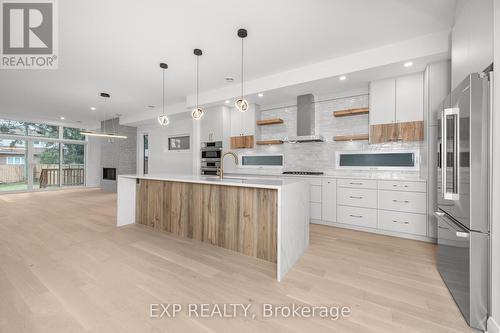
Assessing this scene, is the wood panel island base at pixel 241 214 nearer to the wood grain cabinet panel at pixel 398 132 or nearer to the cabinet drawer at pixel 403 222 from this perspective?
the cabinet drawer at pixel 403 222

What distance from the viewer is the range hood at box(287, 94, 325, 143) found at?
14.7 ft

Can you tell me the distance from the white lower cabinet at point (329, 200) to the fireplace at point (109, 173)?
798 cm

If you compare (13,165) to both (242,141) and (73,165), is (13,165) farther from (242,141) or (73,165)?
(242,141)

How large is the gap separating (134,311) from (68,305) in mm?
538

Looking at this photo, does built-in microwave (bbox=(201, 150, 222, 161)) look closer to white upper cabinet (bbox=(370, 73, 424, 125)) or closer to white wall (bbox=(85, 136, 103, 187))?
white upper cabinet (bbox=(370, 73, 424, 125))

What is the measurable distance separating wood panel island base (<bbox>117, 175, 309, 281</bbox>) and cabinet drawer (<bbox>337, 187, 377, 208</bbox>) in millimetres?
1371

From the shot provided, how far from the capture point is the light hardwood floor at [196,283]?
150 cm

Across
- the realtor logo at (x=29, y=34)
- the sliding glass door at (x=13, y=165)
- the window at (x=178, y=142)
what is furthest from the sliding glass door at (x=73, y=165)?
the realtor logo at (x=29, y=34)

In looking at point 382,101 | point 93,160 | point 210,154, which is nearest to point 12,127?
point 93,160

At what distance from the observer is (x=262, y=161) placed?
5.37 meters

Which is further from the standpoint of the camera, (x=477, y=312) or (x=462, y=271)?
(x=462, y=271)

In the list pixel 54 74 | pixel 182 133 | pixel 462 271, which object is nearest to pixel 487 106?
pixel 462 271

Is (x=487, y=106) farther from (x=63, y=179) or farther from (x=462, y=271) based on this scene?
(x=63, y=179)

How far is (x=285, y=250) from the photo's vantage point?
2.16 metres
